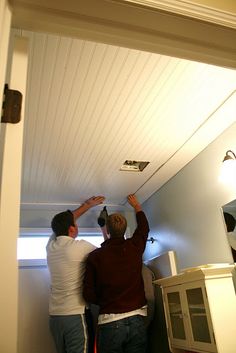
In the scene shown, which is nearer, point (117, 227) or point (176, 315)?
point (176, 315)

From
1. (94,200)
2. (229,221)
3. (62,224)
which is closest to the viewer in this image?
(229,221)

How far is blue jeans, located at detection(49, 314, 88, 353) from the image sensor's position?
6.17 ft

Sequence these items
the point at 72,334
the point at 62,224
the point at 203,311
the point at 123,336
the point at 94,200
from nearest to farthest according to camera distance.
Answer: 1. the point at 203,311
2. the point at 123,336
3. the point at 72,334
4. the point at 62,224
5. the point at 94,200

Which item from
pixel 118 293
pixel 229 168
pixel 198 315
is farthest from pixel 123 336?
pixel 229 168

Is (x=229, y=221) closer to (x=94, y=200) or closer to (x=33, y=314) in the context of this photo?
(x=94, y=200)

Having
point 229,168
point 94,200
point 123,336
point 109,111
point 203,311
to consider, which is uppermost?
point 109,111

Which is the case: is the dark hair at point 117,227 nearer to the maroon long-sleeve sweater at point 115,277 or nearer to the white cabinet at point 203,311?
the maroon long-sleeve sweater at point 115,277

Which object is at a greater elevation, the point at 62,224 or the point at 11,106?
the point at 62,224

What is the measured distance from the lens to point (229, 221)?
2.01m

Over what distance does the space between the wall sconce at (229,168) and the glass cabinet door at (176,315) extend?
31.7 inches

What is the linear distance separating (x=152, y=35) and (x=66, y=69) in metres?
0.77

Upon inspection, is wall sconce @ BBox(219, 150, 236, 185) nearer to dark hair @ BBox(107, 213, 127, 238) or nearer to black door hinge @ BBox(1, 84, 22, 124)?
dark hair @ BBox(107, 213, 127, 238)

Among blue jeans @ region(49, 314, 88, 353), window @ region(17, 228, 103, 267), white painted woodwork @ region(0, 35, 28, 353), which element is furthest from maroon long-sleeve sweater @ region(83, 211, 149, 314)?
white painted woodwork @ region(0, 35, 28, 353)

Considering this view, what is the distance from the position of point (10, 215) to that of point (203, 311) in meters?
1.42
